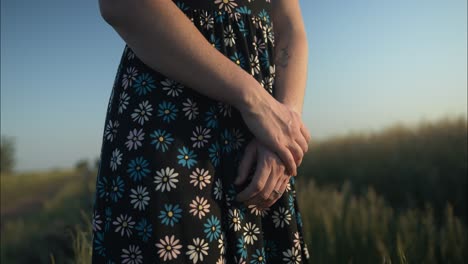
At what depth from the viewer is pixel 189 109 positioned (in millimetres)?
748

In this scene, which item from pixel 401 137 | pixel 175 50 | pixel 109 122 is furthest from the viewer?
pixel 401 137

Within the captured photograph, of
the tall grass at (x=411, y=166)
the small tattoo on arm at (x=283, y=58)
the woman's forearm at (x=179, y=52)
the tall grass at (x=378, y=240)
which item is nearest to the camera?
the woman's forearm at (x=179, y=52)

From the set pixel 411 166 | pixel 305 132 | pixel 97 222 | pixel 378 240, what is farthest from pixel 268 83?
pixel 411 166

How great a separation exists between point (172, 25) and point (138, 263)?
42cm

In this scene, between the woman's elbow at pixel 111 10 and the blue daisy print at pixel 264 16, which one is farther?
the blue daisy print at pixel 264 16

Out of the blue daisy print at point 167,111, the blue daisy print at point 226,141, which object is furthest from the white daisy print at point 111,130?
the blue daisy print at point 226,141

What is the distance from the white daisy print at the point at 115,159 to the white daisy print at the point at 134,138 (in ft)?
0.10

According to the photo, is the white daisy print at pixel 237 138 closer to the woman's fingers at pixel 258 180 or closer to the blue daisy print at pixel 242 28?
the woman's fingers at pixel 258 180

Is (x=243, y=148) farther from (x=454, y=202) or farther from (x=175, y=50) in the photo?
(x=454, y=202)

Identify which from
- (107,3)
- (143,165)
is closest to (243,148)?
(143,165)

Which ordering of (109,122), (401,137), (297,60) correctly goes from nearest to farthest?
(109,122) → (297,60) → (401,137)

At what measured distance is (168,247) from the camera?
70cm

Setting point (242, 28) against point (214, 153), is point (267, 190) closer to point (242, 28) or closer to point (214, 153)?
point (214, 153)

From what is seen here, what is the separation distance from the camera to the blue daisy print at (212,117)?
757mm
